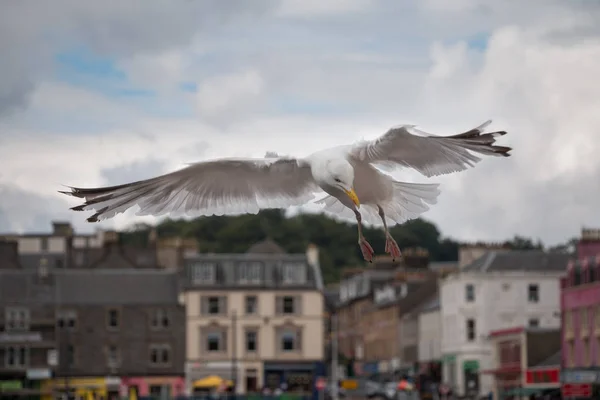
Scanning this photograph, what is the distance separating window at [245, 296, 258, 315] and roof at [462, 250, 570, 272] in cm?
1474

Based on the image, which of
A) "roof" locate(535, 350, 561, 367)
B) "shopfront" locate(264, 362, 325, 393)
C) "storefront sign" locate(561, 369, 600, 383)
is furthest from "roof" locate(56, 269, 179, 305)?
"storefront sign" locate(561, 369, 600, 383)

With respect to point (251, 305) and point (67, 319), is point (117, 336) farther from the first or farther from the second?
point (251, 305)

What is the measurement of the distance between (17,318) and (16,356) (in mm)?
2557

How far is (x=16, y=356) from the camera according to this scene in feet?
328

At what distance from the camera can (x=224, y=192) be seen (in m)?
18.8

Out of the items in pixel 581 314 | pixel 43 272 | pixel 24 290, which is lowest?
pixel 581 314

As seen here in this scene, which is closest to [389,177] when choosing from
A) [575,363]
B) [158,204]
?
[158,204]

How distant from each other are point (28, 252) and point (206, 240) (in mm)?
66590

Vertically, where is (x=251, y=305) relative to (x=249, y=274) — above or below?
below

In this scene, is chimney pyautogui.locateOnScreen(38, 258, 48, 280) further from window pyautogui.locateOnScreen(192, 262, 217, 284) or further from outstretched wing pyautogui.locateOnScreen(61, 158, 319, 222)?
outstretched wing pyautogui.locateOnScreen(61, 158, 319, 222)

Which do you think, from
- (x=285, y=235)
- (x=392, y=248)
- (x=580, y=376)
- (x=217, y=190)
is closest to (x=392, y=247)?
(x=392, y=248)

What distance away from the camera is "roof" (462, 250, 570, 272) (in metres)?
98.9

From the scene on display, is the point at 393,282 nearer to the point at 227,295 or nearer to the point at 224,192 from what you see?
the point at 227,295

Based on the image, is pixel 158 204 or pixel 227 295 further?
pixel 227 295
